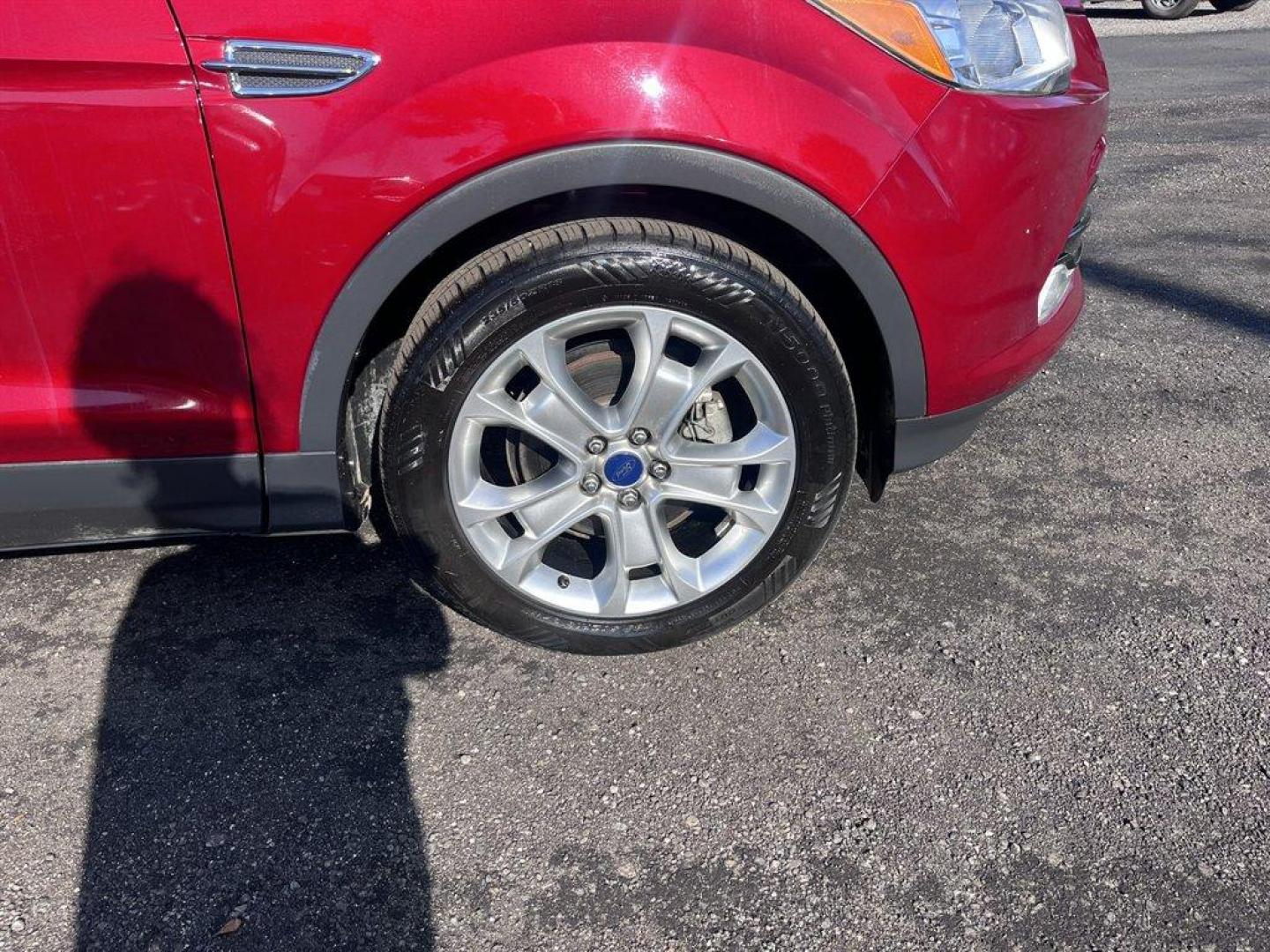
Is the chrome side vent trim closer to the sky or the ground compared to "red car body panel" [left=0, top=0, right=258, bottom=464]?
closer to the sky

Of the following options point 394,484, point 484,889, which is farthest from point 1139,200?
point 484,889

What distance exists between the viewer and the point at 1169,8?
12.6 m

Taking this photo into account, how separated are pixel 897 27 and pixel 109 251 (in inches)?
59.4

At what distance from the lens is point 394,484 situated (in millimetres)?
2363

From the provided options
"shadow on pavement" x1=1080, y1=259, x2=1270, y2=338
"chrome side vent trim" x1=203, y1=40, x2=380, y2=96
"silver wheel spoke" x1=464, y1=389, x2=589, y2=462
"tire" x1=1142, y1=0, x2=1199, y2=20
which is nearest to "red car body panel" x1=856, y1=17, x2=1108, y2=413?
"silver wheel spoke" x1=464, y1=389, x2=589, y2=462

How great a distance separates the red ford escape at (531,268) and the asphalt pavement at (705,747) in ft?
0.85

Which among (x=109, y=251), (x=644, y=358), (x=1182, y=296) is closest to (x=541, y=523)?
(x=644, y=358)

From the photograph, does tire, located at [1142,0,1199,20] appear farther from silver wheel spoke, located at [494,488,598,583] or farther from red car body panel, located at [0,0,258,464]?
red car body panel, located at [0,0,258,464]

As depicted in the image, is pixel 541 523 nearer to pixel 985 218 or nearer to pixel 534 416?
pixel 534 416

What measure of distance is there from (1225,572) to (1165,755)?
74cm

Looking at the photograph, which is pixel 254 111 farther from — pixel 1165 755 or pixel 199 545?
pixel 1165 755

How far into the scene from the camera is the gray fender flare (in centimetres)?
211

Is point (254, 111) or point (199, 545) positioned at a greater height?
point (254, 111)

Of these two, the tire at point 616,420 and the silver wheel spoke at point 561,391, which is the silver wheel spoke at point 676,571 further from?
the silver wheel spoke at point 561,391
